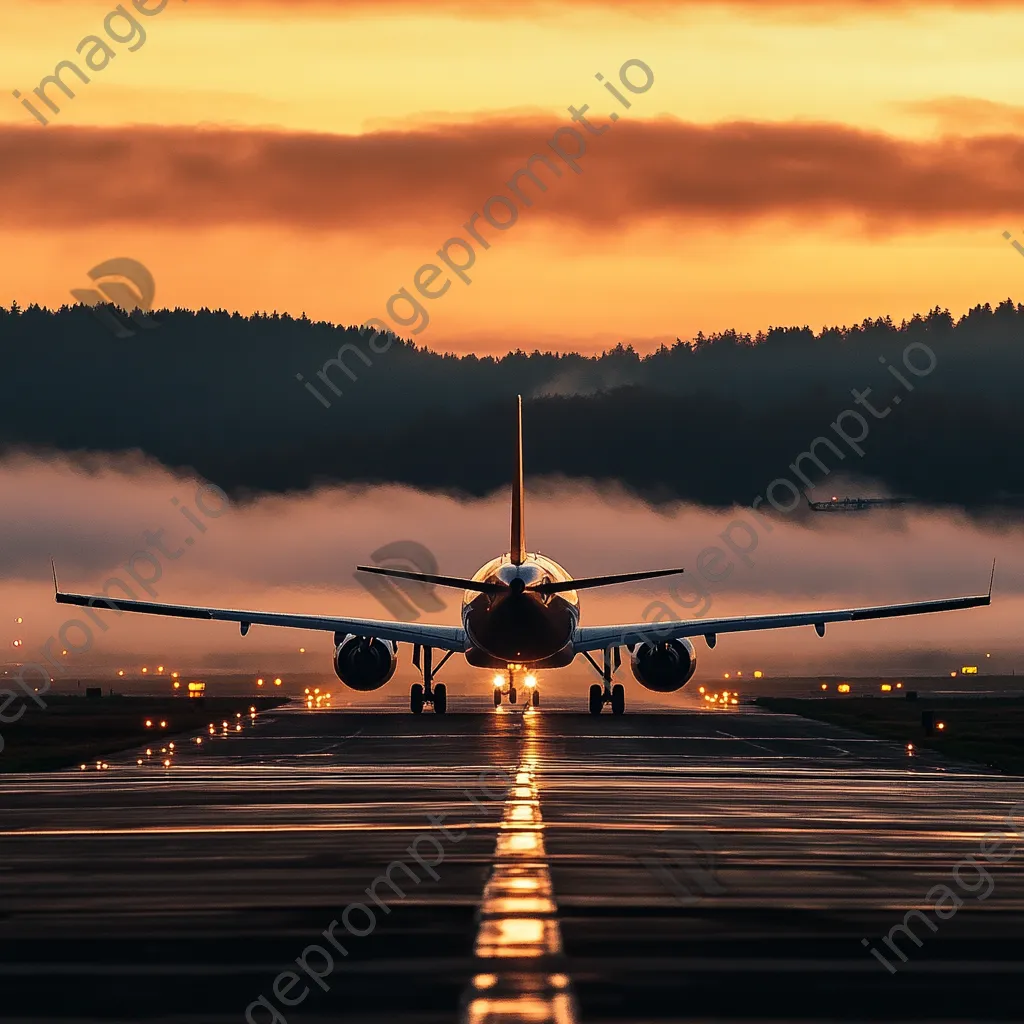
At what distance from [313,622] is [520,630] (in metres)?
16.0

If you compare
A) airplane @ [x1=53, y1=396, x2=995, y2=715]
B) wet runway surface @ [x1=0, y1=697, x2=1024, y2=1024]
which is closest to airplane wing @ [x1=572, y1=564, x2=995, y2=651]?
airplane @ [x1=53, y1=396, x2=995, y2=715]

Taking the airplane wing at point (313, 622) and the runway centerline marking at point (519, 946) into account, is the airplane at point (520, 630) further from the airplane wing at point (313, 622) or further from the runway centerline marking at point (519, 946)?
the runway centerline marking at point (519, 946)

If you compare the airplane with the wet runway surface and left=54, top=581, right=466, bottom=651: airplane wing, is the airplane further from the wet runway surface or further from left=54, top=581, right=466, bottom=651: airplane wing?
the wet runway surface

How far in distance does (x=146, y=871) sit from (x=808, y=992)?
477 inches

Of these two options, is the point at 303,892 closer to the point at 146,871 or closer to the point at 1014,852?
the point at 146,871

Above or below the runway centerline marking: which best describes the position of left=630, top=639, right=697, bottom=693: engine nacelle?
above

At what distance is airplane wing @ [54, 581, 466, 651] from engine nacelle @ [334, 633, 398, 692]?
659mm

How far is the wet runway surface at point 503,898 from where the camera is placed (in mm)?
17312

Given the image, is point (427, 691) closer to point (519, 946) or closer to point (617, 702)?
point (617, 702)

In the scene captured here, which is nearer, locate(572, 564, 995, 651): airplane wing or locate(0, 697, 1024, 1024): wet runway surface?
locate(0, 697, 1024, 1024): wet runway surface

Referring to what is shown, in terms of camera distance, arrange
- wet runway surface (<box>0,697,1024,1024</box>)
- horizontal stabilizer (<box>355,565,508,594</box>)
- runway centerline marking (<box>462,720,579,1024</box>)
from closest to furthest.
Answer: runway centerline marking (<box>462,720,579,1024</box>)
wet runway surface (<box>0,697,1024,1024</box>)
horizontal stabilizer (<box>355,565,508,594</box>)

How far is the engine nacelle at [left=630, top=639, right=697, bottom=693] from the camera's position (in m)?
94.9

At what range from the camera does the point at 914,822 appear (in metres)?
36.5

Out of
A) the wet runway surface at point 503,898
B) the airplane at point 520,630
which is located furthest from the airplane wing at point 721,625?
the wet runway surface at point 503,898
